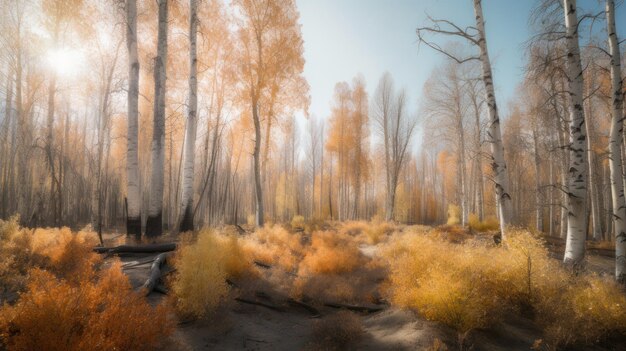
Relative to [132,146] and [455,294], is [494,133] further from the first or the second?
[132,146]

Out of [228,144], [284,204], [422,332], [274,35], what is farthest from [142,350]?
[284,204]

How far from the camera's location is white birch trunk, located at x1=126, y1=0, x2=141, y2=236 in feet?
26.1

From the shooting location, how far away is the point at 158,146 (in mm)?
8375

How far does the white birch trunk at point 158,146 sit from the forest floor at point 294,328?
2.49m

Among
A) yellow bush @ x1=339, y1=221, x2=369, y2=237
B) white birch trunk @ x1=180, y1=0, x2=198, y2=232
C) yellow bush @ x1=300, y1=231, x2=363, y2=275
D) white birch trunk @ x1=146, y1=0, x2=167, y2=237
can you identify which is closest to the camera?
yellow bush @ x1=300, y1=231, x2=363, y2=275

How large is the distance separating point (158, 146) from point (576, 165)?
432 inches

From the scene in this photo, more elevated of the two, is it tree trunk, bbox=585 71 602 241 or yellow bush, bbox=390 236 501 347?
tree trunk, bbox=585 71 602 241

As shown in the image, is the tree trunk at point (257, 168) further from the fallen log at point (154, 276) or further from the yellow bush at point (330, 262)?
the fallen log at point (154, 276)

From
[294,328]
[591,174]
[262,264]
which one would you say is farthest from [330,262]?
[591,174]

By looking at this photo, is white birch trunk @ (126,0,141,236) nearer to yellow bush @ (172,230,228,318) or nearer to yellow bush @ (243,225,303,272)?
yellow bush @ (243,225,303,272)

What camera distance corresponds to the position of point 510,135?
60.1 feet

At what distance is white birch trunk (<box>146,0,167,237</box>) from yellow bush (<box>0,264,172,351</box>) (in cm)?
569

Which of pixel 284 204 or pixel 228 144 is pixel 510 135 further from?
pixel 284 204

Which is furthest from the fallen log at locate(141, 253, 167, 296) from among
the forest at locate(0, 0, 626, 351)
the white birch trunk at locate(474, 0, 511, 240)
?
the white birch trunk at locate(474, 0, 511, 240)
